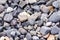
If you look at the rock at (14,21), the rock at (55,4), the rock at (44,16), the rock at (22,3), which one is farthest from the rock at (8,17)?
the rock at (55,4)

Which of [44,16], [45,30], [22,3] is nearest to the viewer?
[45,30]

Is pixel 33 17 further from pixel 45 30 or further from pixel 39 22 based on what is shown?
pixel 45 30

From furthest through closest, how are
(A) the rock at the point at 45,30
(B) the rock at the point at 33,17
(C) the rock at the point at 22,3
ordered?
(C) the rock at the point at 22,3
(B) the rock at the point at 33,17
(A) the rock at the point at 45,30

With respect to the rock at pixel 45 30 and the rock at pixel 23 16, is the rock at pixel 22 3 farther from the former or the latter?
the rock at pixel 45 30

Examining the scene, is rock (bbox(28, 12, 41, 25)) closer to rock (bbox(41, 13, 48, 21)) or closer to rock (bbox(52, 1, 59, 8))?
rock (bbox(41, 13, 48, 21))

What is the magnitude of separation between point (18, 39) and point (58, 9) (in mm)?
421

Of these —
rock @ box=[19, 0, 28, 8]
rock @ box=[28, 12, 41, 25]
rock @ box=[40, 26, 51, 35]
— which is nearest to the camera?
rock @ box=[40, 26, 51, 35]

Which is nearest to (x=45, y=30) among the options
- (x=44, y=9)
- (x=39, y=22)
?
(x=39, y=22)

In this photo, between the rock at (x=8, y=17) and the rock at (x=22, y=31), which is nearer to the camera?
the rock at (x=22, y=31)

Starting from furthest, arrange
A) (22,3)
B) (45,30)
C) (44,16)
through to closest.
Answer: (22,3) < (44,16) < (45,30)

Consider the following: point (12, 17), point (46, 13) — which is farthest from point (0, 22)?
point (46, 13)

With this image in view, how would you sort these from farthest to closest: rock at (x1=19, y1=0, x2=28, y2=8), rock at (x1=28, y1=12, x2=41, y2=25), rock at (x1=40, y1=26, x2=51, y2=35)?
rock at (x1=19, y1=0, x2=28, y2=8) < rock at (x1=28, y1=12, x2=41, y2=25) < rock at (x1=40, y1=26, x2=51, y2=35)

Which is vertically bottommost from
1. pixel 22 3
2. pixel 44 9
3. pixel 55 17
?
pixel 55 17

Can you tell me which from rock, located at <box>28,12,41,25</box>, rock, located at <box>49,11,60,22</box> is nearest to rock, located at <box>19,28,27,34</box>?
rock, located at <box>28,12,41,25</box>
